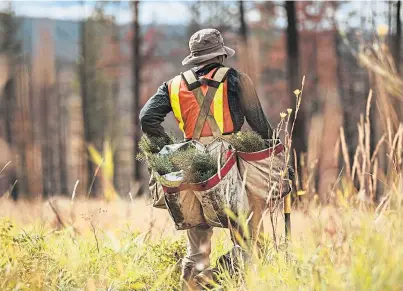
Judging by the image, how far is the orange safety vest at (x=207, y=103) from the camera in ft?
15.8

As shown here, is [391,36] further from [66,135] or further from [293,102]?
[66,135]

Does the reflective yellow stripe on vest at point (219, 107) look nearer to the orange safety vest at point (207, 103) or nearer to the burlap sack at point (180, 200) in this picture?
the orange safety vest at point (207, 103)

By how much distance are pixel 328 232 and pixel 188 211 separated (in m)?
0.93

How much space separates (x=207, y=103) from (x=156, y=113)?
0.39 meters

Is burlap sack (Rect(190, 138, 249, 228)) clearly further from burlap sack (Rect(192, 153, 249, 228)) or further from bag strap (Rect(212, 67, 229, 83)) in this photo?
bag strap (Rect(212, 67, 229, 83))

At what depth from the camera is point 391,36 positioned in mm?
14523

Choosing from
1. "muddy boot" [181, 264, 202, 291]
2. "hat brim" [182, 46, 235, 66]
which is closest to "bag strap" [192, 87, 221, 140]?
"hat brim" [182, 46, 235, 66]

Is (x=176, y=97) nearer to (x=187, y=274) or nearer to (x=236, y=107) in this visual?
(x=236, y=107)

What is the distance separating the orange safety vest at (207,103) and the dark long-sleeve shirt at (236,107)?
0.18 ft

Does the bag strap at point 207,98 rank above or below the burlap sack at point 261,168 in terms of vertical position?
above

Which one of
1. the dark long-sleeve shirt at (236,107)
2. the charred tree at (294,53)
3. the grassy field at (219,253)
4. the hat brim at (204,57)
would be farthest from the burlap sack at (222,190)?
the charred tree at (294,53)

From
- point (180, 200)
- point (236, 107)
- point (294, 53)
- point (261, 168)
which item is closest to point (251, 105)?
point (236, 107)

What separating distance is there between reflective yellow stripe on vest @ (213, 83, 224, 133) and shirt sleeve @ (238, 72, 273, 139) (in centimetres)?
14

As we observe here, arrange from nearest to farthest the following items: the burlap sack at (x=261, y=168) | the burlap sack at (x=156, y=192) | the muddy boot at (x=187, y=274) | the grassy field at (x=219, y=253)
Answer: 1. the grassy field at (x=219, y=253)
2. the burlap sack at (x=261, y=168)
3. the burlap sack at (x=156, y=192)
4. the muddy boot at (x=187, y=274)
